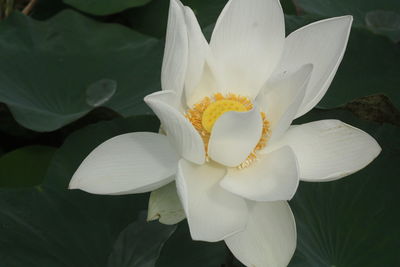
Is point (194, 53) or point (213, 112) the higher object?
point (194, 53)

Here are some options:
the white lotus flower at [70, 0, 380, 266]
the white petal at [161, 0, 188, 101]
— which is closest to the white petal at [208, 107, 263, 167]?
the white lotus flower at [70, 0, 380, 266]

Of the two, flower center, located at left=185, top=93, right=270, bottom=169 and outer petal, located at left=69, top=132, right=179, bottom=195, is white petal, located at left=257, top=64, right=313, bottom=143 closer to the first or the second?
flower center, located at left=185, top=93, right=270, bottom=169

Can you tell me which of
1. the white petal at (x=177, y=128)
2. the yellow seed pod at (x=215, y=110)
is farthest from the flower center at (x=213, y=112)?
the white petal at (x=177, y=128)

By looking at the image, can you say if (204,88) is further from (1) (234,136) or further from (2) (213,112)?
(1) (234,136)

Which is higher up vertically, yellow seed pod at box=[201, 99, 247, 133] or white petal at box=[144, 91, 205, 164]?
white petal at box=[144, 91, 205, 164]

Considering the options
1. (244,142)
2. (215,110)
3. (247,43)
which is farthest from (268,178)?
(247,43)
